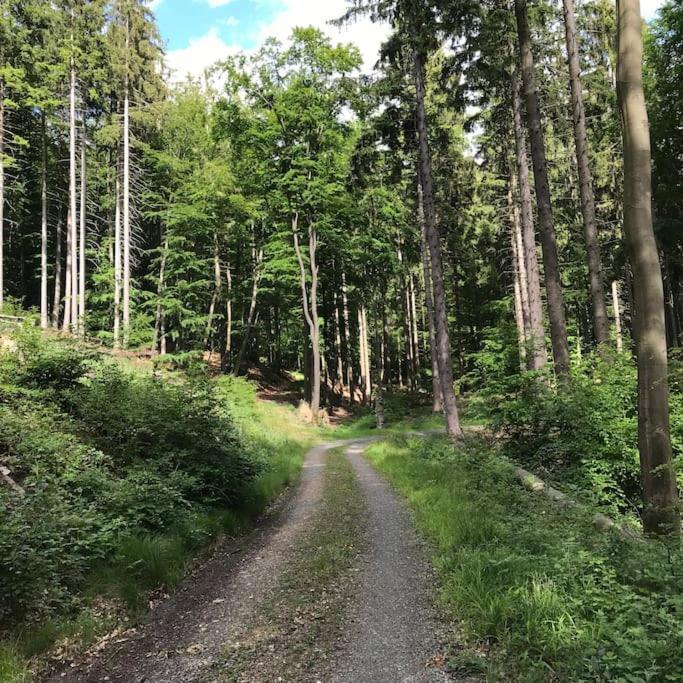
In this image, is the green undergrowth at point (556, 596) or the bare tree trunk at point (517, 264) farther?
the bare tree trunk at point (517, 264)

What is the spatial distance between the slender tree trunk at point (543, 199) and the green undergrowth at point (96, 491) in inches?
296

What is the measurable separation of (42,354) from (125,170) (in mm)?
19351

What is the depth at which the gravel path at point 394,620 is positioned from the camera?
3.69 m

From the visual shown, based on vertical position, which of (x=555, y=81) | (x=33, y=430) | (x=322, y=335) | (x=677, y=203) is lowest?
(x=33, y=430)

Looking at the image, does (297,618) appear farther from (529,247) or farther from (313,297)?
(313,297)

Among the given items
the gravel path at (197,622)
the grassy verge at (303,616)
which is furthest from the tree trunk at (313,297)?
the gravel path at (197,622)

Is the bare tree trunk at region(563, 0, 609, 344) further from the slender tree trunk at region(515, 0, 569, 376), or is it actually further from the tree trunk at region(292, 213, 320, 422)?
the tree trunk at region(292, 213, 320, 422)

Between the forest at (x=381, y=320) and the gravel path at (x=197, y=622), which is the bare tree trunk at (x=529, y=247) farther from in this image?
the gravel path at (x=197, y=622)

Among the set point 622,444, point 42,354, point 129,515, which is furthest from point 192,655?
point 622,444

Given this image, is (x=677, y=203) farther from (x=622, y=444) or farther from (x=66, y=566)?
(x=66, y=566)

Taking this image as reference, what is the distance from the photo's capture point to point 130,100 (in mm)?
25922

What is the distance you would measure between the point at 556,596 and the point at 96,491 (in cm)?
540

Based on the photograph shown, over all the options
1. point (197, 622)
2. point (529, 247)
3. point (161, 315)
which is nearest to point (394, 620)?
point (197, 622)

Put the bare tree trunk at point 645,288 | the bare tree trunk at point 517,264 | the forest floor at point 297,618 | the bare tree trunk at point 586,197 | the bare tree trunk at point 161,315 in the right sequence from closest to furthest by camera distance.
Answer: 1. the forest floor at point 297,618
2. the bare tree trunk at point 645,288
3. the bare tree trunk at point 586,197
4. the bare tree trunk at point 517,264
5. the bare tree trunk at point 161,315
